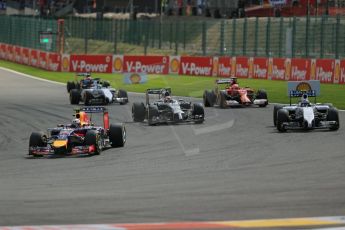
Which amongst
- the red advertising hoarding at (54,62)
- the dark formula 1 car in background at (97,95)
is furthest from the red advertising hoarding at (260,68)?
Result: the dark formula 1 car in background at (97,95)

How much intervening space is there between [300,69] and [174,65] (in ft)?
41.5

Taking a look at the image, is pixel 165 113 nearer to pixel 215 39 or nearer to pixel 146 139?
pixel 146 139

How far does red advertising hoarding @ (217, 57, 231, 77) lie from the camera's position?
177ft

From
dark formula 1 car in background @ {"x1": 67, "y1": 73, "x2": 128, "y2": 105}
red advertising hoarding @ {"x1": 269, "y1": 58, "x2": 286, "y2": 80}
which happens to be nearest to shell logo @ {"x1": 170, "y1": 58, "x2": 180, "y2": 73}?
red advertising hoarding @ {"x1": 269, "y1": 58, "x2": 286, "y2": 80}

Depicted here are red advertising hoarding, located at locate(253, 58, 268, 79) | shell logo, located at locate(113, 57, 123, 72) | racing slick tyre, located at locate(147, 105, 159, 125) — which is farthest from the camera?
shell logo, located at locate(113, 57, 123, 72)

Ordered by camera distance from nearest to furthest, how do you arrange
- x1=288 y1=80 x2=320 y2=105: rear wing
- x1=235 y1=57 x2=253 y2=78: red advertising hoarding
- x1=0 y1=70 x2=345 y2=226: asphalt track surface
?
x1=0 y1=70 x2=345 y2=226: asphalt track surface, x1=288 y1=80 x2=320 y2=105: rear wing, x1=235 y1=57 x2=253 y2=78: red advertising hoarding

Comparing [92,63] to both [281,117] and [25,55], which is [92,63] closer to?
[25,55]

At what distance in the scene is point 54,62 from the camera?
63.6m

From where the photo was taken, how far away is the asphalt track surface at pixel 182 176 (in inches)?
428

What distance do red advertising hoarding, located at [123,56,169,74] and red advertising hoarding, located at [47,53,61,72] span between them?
5.61m

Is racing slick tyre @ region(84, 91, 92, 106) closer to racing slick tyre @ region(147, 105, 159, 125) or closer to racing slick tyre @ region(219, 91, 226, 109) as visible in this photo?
racing slick tyre @ region(219, 91, 226, 109)

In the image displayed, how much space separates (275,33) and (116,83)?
31.3ft

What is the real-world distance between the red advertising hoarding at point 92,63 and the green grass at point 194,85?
4.92 feet

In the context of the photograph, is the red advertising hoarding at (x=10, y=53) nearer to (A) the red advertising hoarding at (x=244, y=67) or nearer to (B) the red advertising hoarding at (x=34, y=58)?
(B) the red advertising hoarding at (x=34, y=58)
